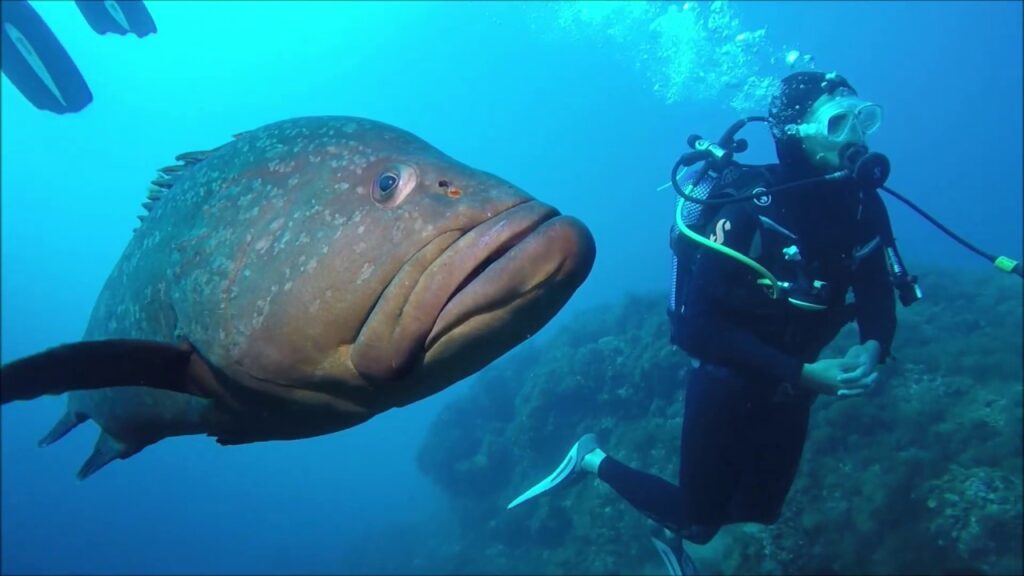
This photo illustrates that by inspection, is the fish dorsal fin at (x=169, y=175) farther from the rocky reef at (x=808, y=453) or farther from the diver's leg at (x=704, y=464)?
the rocky reef at (x=808, y=453)

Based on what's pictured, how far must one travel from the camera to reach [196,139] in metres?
134

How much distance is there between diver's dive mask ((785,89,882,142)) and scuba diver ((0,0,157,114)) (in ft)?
20.5

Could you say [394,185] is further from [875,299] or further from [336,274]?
[875,299]

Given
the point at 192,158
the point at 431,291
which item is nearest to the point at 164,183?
the point at 192,158

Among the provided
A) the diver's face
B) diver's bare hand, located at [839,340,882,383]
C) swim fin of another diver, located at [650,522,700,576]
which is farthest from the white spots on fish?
swim fin of another diver, located at [650,522,700,576]

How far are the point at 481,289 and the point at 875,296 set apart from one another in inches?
196

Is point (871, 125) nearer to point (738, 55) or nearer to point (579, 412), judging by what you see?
point (579, 412)

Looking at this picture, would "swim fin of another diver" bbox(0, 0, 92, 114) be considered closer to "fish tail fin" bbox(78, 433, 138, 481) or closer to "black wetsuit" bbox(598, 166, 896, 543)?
"fish tail fin" bbox(78, 433, 138, 481)

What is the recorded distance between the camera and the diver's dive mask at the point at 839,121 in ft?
16.0

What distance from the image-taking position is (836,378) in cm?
421

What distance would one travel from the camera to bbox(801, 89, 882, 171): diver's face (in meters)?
4.86

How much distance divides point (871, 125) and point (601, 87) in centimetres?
11684

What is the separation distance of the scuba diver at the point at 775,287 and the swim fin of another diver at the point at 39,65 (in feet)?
17.7

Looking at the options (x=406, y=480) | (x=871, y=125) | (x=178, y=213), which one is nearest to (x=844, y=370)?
(x=871, y=125)
